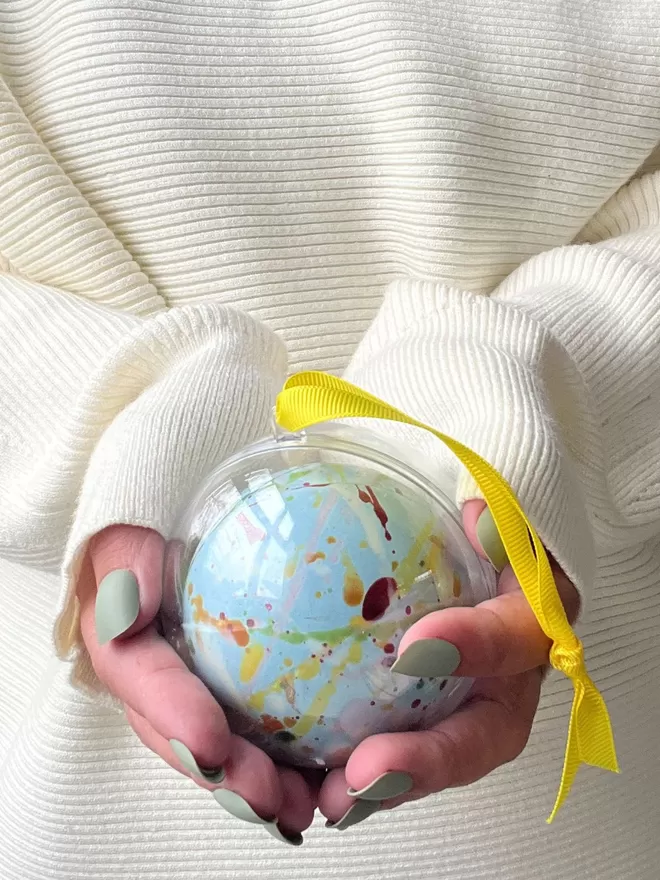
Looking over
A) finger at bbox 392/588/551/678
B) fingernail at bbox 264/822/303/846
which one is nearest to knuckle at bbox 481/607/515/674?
finger at bbox 392/588/551/678

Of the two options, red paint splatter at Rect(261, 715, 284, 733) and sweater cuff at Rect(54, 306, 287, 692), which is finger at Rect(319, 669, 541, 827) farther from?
sweater cuff at Rect(54, 306, 287, 692)

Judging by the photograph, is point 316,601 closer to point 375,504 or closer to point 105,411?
point 375,504

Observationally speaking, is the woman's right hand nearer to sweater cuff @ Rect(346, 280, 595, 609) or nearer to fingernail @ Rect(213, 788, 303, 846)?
fingernail @ Rect(213, 788, 303, 846)

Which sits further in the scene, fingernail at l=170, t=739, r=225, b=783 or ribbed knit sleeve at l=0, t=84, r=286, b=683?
ribbed knit sleeve at l=0, t=84, r=286, b=683

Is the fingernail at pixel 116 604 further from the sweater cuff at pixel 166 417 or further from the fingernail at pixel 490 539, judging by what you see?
the fingernail at pixel 490 539

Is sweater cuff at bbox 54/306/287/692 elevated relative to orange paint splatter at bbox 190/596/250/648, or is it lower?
elevated

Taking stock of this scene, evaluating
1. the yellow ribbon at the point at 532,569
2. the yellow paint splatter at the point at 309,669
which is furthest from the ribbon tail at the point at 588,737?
the yellow paint splatter at the point at 309,669

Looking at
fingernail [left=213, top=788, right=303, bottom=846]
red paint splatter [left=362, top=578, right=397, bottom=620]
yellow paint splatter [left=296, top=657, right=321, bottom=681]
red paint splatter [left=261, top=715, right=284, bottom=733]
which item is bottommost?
fingernail [left=213, top=788, right=303, bottom=846]
